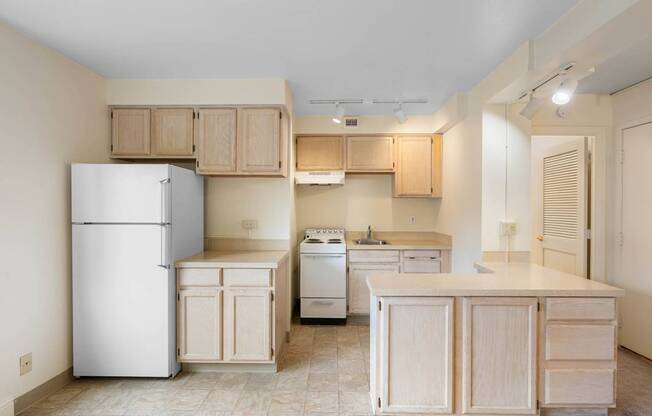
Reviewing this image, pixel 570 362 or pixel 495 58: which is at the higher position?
pixel 495 58

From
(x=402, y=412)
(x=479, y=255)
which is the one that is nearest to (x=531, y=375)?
(x=402, y=412)

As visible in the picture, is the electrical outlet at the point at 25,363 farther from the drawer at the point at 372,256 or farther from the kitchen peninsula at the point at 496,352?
the drawer at the point at 372,256

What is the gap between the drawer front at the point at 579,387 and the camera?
2033 mm

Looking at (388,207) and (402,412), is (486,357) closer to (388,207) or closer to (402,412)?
(402,412)

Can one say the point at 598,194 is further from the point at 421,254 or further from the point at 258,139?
the point at 258,139

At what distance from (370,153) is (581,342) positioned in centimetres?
284

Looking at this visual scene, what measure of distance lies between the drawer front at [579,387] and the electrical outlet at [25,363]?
328 centimetres

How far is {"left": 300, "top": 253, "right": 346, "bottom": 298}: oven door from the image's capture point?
12.8 ft

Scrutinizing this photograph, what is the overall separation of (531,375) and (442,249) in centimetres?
193

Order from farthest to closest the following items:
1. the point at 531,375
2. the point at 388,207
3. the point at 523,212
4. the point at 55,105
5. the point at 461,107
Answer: the point at 388,207
the point at 461,107
the point at 523,212
the point at 55,105
the point at 531,375

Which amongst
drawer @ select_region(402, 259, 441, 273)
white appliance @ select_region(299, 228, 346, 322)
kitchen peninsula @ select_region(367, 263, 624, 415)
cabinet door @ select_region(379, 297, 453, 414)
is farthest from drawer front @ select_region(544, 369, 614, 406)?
white appliance @ select_region(299, 228, 346, 322)

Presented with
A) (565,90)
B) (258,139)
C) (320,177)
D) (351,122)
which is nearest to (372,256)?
(320,177)

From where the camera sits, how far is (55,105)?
250cm

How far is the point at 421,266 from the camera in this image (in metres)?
3.94
